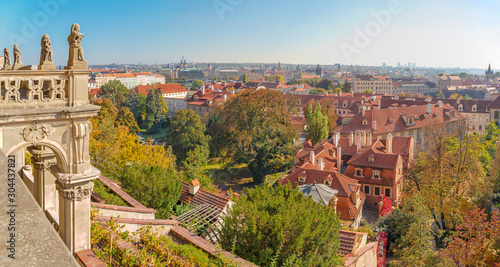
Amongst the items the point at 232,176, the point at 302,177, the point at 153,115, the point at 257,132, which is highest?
the point at 257,132

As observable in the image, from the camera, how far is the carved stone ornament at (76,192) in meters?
7.40

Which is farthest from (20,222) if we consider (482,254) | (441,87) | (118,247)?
(441,87)

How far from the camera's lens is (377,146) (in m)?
34.2

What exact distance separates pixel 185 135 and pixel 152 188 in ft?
82.9

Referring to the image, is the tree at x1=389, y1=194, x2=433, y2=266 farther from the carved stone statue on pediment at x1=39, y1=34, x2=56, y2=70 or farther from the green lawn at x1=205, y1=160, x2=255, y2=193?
the green lawn at x1=205, y1=160, x2=255, y2=193

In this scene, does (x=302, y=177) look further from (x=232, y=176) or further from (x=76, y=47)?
(x=76, y=47)

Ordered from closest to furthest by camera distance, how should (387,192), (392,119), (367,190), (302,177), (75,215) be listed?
(75,215) < (302,177) < (387,192) < (367,190) < (392,119)

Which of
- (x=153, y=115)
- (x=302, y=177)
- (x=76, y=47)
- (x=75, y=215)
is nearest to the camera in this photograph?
A: (x=76, y=47)

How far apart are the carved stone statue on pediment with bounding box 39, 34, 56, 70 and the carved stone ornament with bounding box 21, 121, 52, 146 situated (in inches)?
37.6

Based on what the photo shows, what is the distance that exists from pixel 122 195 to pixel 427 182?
60.1 ft

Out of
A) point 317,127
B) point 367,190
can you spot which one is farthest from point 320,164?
point 317,127

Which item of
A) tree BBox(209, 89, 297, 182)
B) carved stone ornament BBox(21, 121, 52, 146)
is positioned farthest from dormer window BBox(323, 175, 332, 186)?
carved stone ornament BBox(21, 121, 52, 146)

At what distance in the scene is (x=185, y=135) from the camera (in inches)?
1601

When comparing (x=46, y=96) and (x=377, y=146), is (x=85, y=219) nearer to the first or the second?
(x=46, y=96)
